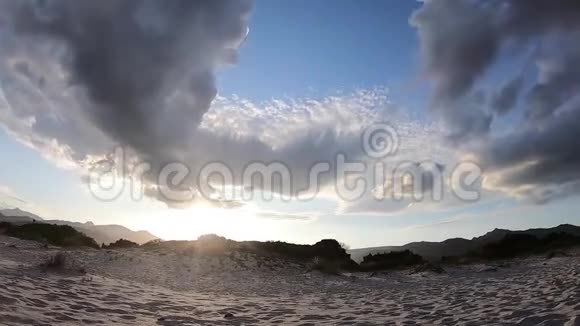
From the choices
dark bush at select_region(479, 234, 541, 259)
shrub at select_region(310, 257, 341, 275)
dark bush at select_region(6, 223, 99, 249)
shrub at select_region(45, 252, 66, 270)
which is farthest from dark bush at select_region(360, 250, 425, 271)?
shrub at select_region(45, 252, 66, 270)

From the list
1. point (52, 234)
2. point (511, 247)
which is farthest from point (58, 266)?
point (511, 247)

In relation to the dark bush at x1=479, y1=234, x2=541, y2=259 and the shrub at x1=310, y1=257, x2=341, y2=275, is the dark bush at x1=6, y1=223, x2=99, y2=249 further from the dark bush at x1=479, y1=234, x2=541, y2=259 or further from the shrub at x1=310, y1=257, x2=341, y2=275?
the dark bush at x1=479, y1=234, x2=541, y2=259

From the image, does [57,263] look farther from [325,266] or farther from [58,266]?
[325,266]

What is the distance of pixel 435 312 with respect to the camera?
8.42m

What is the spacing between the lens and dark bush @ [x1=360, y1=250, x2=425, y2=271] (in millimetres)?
30531

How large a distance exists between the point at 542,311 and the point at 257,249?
28.5 meters

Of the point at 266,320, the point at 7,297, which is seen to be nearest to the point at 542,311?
the point at 266,320

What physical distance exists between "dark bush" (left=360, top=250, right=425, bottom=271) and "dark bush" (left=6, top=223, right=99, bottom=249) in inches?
913

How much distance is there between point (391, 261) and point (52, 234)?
2969 centimetres

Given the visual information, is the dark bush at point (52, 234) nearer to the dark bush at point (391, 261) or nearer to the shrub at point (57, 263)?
the shrub at point (57, 263)

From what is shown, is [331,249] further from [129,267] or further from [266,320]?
[266,320]

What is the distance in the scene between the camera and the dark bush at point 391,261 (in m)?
30.5

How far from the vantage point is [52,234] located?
105 ft

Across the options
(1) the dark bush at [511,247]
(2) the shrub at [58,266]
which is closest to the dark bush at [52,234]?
(2) the shrub at [58,266]
